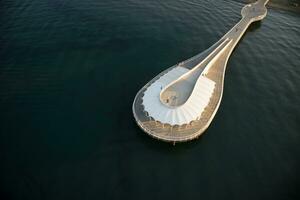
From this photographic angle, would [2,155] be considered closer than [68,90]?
Yes

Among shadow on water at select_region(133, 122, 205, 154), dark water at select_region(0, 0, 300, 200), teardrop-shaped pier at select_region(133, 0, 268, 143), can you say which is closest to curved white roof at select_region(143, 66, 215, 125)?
teardrop-shaped pier at select_region(133, 0, 268, 143)

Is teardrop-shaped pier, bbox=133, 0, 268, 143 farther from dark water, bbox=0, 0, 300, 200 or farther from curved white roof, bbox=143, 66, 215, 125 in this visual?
dark water, bbox=0, 0, 300, 200

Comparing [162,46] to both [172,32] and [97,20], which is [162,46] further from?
[97,20]

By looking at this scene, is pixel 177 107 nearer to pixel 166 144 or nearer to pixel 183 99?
pixel 183 99

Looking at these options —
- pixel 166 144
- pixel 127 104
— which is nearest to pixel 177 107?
pixel 166 144

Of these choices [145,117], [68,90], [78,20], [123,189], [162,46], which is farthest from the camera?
[78,20]

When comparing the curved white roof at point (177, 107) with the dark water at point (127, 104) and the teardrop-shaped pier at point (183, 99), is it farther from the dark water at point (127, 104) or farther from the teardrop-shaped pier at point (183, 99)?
the dark water at point (127, 104)

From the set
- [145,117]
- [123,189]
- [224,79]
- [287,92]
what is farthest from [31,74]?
[287,92]
